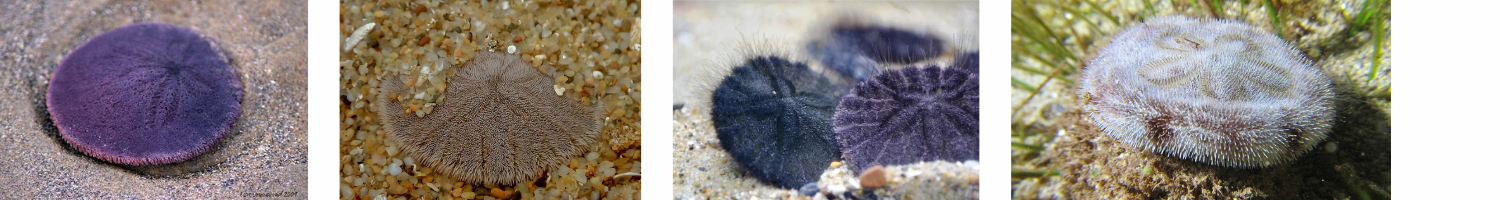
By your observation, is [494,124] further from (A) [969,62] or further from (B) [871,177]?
(A) [969,62]

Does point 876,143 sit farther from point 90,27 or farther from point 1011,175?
point 90,27

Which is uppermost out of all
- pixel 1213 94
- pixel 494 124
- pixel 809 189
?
pixel 1213 94

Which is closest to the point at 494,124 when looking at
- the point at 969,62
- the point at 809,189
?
the point at 809,189

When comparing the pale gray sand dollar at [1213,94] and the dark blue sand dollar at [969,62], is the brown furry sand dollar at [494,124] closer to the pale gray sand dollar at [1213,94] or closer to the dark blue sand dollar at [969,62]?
the dark blue sand dollar at [969,62]

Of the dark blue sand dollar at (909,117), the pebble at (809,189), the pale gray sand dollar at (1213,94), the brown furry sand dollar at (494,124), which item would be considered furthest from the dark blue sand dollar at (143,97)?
the pale gray sand dollar at (1213,94)
